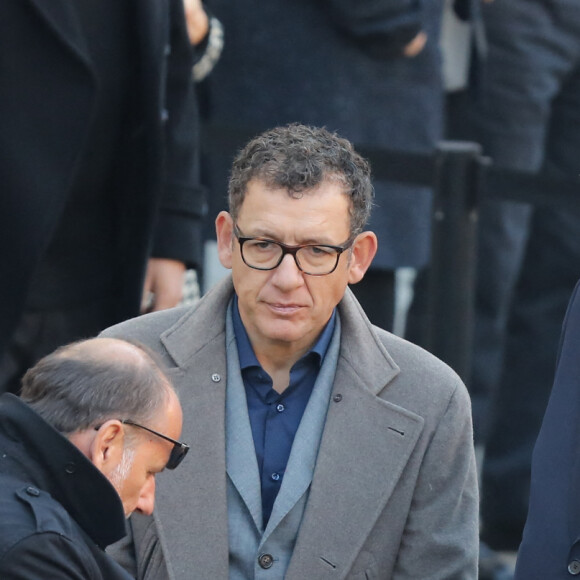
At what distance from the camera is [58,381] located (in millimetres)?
2812

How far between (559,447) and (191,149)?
65.0 inches

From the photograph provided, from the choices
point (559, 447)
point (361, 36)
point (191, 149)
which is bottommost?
point (559, 447)

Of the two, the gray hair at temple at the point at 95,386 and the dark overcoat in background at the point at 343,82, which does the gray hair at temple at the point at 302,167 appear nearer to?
the gray hair at temple at the point at 95,386

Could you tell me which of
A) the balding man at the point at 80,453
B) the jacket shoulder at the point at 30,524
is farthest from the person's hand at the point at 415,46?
the jacket shoulder at the point at 30,524

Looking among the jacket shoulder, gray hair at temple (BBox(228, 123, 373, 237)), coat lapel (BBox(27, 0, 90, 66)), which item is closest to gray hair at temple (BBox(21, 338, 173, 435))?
the jacket shoulder

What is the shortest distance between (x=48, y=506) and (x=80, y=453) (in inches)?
4.0

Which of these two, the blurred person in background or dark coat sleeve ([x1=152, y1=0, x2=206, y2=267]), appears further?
dark coat sleeve ([x1=152, y1=0, x2=206, y2=267])

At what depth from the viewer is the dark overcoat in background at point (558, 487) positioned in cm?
314

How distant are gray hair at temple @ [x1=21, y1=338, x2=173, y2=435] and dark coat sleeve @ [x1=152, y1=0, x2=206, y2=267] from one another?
1513mm

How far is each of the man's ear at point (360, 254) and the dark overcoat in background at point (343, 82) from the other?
143cm

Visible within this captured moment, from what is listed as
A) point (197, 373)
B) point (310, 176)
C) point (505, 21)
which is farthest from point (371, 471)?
point (505, 21)

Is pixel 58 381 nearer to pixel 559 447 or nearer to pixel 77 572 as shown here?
pixel 77 572

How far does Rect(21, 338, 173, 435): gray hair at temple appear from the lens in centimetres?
277

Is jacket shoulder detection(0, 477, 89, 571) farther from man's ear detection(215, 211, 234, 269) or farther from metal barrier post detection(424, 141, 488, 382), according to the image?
metal barrier post detection(424, 141, 488, 382)
